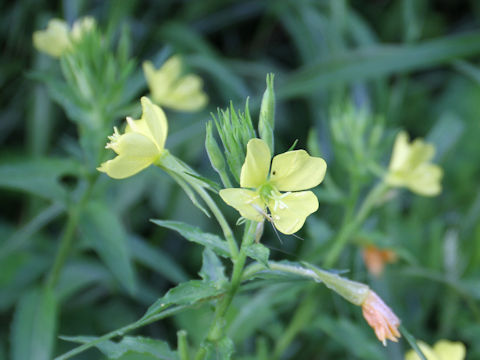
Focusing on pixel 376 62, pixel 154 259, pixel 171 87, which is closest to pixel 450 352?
pixel 154 259

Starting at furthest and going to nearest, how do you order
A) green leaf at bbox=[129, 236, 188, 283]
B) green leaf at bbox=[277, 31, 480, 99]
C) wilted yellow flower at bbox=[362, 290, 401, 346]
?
green leaf at bbox=[277, 31, 480, 99] → green leaf at bbox=[129, 236, 188, 283] → wilted yellow flower at bbox=[362, 290, 401, 346]

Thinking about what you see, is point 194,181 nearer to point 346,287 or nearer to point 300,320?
point 346,287

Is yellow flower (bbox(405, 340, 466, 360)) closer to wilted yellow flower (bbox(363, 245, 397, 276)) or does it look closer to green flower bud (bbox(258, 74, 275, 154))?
wilted yellow flower (bbox(363, 245, 397, 276))

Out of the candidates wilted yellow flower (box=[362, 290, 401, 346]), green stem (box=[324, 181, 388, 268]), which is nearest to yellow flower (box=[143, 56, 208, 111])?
green stem (box=[324, 181, 388, 268])

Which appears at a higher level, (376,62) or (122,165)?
(122,165)

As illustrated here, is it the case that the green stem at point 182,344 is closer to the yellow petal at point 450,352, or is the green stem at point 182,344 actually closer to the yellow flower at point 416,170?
the yellow petal at point 450,352

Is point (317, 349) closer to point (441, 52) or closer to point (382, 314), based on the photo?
point (382, 314)

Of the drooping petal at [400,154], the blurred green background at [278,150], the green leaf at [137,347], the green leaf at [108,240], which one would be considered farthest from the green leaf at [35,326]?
the drooping petal at [400,154]
